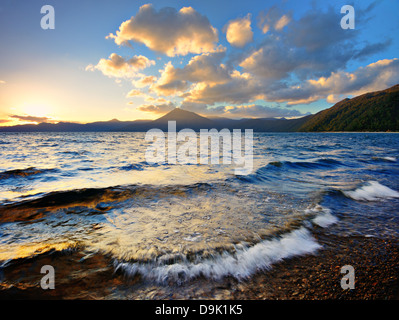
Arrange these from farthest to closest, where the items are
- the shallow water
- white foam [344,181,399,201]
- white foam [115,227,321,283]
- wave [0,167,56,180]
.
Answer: wave [0,167,56,180], white foam [344,181,399,201], the shallow water, white foam [115,227,321,283]

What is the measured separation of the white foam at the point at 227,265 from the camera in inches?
120

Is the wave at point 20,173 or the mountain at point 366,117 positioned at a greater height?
the mountain at point 366,117

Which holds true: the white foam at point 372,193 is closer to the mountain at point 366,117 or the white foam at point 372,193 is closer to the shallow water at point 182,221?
the shallow water at point 182,221

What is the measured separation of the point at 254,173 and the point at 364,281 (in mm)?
8554

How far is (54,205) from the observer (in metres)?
6.29

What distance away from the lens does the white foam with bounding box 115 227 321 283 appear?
3059 mm

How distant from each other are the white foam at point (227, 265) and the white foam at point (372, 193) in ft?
16.2

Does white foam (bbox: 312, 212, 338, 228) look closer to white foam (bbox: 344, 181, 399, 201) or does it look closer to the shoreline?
the shoreline

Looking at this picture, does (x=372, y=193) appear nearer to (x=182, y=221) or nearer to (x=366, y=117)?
(x=182, y=221)

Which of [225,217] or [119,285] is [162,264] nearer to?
[119,285]

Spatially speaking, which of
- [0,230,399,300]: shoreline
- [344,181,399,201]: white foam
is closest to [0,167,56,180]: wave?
[0,230,399,300]: shoreline

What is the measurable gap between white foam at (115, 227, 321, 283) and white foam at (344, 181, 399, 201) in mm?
4928

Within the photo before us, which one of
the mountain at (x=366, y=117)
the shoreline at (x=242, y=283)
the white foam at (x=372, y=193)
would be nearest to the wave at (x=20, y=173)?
the shoreline at (x=242, y=283)

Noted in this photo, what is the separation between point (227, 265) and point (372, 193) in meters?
7.90
